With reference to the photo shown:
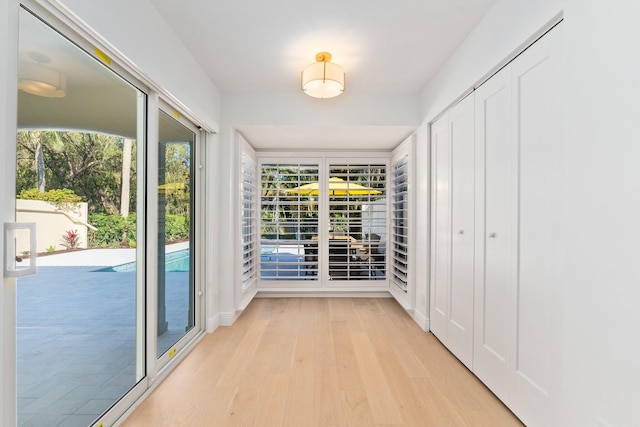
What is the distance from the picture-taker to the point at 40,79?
4.28 feet

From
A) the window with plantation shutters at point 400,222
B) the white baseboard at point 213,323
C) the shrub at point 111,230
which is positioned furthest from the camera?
the window with plantation shutters at point 400,222

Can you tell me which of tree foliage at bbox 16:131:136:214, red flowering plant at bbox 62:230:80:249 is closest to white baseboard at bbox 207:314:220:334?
tree foliage at bbox 16:131:136:214

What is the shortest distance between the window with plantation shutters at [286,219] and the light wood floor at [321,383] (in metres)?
1.18

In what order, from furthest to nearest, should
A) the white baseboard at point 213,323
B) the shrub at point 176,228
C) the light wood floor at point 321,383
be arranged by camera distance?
the white baseboard at point 213,323 → the shrub at point 176,228 → the light wood floor at point 321,383

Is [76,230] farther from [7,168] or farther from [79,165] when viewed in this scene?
[7,168]

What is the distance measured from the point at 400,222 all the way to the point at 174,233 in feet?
8.87

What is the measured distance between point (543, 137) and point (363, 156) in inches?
116

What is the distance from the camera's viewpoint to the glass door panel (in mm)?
1273

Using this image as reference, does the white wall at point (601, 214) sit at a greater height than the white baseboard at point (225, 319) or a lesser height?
greater

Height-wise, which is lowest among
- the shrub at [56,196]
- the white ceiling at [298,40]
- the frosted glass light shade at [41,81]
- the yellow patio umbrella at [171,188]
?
the shrub at [56,196]

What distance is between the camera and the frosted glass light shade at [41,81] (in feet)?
4.04

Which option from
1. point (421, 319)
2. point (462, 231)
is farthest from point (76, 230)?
point (421, 319)

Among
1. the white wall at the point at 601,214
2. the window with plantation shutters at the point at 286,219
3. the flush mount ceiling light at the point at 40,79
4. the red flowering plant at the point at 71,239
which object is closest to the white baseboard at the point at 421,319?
the window with plantation shutters at the point at 286,219

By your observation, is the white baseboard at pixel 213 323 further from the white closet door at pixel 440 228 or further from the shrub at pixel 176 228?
the white closet door at pixel 440 228
